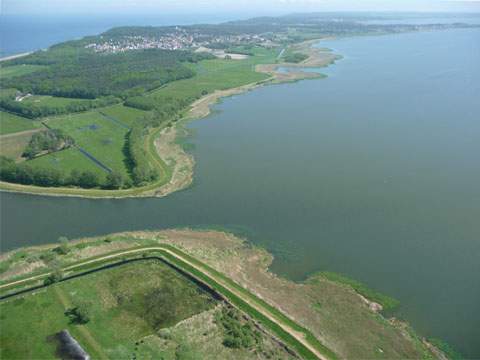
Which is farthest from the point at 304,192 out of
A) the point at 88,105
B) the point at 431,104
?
the point at 88,105

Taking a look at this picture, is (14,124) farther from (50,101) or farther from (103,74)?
(103,74)

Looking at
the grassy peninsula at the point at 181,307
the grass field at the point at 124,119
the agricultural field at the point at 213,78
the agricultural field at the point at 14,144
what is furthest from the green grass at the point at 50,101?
the grassy peninsula at the point at 181,307

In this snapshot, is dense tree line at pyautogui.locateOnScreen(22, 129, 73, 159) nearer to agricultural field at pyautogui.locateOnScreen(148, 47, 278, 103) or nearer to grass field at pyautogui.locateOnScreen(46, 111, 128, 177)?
grass field at pyautogui.locateOnScreen(46, 111, 128, 177)

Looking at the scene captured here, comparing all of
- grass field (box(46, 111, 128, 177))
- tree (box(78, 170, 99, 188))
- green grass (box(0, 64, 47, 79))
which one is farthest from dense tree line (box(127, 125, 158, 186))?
green grass (box(0, 64, 47, 79))

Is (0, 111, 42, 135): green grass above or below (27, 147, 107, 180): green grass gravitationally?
above

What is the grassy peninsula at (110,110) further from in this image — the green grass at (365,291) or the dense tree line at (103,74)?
the green grass at (365,291)

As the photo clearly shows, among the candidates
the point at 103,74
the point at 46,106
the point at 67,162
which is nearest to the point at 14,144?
the point at 67,162
